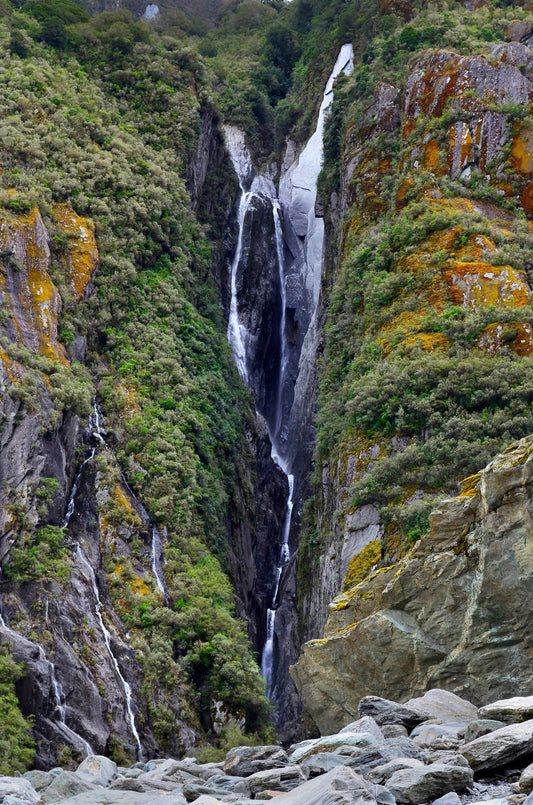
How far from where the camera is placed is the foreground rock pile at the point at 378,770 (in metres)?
8.14

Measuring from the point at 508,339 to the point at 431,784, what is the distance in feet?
69.1

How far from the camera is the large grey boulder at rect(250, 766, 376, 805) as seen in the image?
301 inches

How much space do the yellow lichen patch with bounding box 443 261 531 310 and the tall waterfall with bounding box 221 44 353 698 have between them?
1582 cm

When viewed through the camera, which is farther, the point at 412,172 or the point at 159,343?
the point at 159,343

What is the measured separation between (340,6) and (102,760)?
64718mm

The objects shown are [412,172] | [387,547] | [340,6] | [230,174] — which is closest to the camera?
[387,547]

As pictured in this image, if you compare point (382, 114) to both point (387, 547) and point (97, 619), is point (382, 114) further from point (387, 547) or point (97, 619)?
point (97, 619)

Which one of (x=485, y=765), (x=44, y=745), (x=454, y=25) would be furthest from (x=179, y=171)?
(x=485, y=765)

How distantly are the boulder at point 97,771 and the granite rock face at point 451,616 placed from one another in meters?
5.03

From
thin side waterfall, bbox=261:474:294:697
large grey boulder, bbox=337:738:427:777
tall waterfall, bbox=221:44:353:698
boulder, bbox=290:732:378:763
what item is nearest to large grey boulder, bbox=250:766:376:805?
large grey boulder, bbox=337:738:427:777

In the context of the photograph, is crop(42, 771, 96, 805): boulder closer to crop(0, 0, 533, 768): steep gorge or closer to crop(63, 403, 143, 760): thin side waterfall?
crop(0, 0, 533, 768): steep gorge

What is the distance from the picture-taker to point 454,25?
44.8 metres

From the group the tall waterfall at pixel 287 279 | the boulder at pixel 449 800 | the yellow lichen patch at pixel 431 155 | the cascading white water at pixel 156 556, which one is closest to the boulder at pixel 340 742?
the boulder at pixel 449 800

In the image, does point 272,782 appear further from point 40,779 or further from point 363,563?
point 363,563
